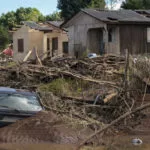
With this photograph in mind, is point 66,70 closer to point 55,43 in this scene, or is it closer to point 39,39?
point 39,39

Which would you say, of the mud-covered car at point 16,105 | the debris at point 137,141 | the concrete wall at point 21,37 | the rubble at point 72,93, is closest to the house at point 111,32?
the concrete wall at point 21,37

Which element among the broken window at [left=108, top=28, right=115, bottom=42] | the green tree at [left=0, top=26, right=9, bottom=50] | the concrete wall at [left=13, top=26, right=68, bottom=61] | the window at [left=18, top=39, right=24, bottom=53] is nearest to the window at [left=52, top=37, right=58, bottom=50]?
the concrete wall at [left=13, top=26, right=68, bottom=61]

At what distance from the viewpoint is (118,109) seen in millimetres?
15141

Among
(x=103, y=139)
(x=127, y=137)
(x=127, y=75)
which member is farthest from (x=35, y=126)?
(x=127, y=75)

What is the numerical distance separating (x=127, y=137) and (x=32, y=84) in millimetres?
7071

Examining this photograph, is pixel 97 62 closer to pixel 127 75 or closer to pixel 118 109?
pixel 127 75

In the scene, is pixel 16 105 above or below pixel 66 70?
below

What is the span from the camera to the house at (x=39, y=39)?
47500mm

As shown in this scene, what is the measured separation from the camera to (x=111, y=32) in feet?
122

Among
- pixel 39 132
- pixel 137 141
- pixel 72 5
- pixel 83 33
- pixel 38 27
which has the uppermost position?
pixel 72 5

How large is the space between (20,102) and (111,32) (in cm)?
2614

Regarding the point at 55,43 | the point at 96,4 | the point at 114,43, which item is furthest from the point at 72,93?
the point at 96,4

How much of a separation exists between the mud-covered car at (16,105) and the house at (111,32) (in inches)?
890

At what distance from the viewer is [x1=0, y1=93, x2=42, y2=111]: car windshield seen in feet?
37.9
